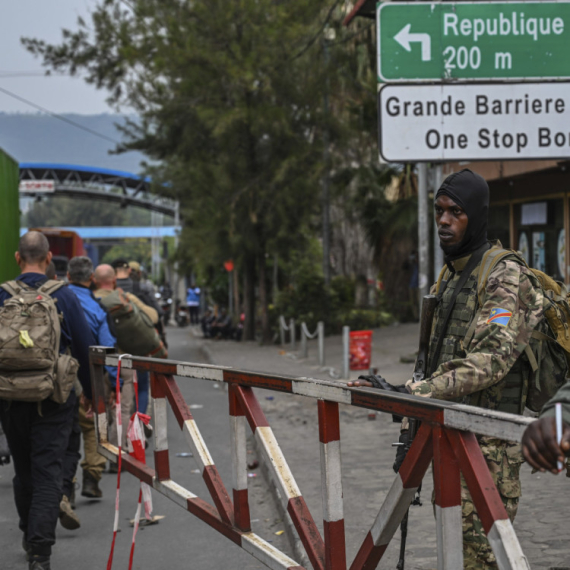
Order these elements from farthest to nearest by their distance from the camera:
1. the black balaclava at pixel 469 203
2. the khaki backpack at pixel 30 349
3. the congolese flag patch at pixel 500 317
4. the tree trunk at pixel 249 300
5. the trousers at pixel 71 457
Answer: the tree trunk at pixel 249 300, the trousers at pixel 71 457, the khaki backpack at pixel 30 349, the black balaclava at pixel 469 203, the congolese flag patch at pixel 500 317

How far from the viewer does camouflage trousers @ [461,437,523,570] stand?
3.07 metres

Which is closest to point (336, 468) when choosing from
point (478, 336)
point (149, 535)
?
point (478, 336)

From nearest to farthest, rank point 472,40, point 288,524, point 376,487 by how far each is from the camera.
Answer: point 288,524
point 376,487
point 472,40

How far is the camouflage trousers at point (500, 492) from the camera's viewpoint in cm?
307

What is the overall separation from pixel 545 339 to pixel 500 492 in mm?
578

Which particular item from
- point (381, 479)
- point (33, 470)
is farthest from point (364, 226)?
point (33, 470)

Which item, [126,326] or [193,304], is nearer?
[126,326]

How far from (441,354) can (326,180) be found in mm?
18650

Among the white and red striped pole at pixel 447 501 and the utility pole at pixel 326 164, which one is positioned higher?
the utility pole at pixel 326 164

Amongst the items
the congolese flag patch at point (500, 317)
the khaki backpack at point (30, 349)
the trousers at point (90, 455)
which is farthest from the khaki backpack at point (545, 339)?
the trousers at point (90, 455)

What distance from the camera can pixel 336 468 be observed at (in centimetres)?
317

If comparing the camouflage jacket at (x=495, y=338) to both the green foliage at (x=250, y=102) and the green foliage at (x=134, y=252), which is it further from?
the green foliage at (x=134, y=252)

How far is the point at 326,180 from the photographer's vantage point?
21.8 metres

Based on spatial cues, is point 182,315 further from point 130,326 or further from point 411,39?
point 411,39
